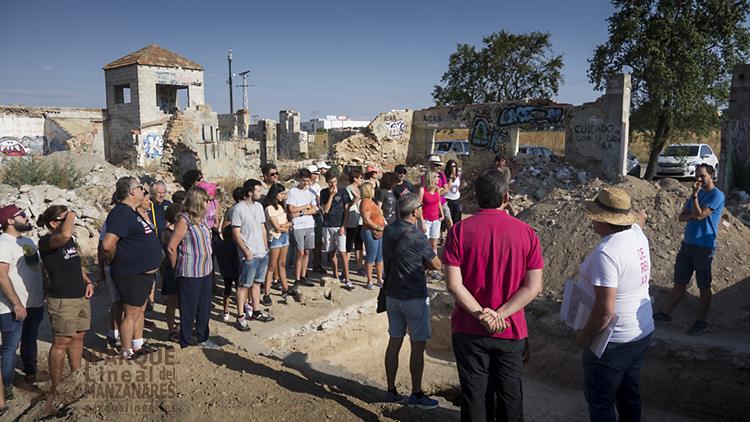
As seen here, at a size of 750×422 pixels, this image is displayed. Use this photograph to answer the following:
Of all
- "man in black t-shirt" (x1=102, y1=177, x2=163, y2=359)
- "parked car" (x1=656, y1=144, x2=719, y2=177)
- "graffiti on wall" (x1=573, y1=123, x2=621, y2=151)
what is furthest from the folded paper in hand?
"parked car" (x1=656, y1=144, x2=719, y2=177)

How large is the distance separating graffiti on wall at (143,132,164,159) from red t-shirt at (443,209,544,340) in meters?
24.1

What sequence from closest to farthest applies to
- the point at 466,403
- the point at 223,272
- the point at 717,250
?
the point at 466,403 → the point at 223,272 → the point at 717,250

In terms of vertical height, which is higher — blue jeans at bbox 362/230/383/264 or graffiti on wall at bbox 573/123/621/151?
graffiti on wall at bbox 573/123/621/151

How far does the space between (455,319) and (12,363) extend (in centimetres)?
378

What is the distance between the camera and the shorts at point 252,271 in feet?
18.9

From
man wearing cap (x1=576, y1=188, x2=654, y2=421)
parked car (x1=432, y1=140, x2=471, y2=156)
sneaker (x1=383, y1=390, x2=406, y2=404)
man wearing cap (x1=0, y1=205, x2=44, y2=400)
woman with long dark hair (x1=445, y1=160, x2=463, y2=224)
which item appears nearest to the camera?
man wearing cap (x1=576, y1=188, x2=654, y2=421)

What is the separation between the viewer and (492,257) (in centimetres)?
297

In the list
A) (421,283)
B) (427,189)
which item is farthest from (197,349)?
(427,189)

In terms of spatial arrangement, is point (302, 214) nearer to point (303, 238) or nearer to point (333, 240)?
point (303, 238)

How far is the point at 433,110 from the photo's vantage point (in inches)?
720

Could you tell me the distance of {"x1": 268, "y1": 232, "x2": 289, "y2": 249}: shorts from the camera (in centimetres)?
650

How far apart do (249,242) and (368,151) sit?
527 inches

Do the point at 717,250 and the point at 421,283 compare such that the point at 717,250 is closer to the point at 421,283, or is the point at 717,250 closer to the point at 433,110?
the point at 421,283

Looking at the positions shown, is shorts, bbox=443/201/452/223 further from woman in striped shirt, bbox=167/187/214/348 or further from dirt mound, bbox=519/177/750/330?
woman in striped shirt, bbox=167/187/214/348
